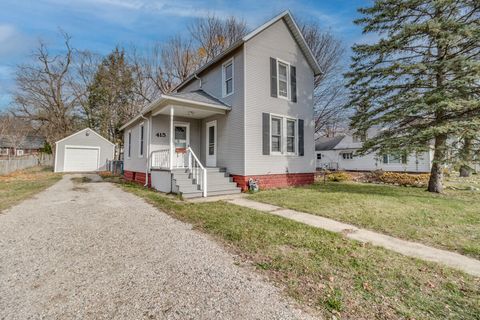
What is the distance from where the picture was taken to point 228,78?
34.0 ft

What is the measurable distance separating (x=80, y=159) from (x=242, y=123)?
20.3 metres

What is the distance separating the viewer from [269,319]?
78.2 inches

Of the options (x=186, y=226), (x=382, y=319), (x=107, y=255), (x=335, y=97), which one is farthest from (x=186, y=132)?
(x=335, y=97)

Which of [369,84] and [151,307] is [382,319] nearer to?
[151,307]

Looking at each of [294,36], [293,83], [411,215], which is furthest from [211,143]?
[411,215]

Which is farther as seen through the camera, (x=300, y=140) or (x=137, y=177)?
(x=137, y=177)

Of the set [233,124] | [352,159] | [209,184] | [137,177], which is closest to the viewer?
[209,184]

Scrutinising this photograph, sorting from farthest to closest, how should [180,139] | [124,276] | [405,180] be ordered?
[405,180]
[180,139]
[124,276]

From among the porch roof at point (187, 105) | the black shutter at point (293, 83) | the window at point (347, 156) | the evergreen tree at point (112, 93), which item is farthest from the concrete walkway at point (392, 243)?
the evergreen tree at point (112, 93)

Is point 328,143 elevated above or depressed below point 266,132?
above

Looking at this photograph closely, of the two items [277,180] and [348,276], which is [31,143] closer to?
[277,180]

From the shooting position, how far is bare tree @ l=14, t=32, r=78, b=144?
80.7 feet

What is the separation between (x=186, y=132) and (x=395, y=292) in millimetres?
10123

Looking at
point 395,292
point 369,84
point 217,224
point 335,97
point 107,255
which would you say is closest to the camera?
point 395,292
